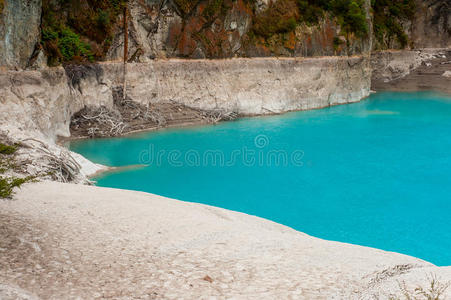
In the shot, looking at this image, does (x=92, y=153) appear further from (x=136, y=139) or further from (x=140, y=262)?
(x=140, y=262)

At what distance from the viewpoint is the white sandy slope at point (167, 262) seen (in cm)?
422

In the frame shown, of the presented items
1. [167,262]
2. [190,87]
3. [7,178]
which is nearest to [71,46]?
[190,87]

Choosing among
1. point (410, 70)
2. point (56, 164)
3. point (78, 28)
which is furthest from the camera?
point (410, 70)

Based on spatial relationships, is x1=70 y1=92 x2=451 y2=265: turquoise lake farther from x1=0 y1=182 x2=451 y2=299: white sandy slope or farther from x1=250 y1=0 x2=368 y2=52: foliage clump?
x1=250 y1=0 x2=368 y2=52: foliage clump

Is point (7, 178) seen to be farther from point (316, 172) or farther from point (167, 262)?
point (316, 172)

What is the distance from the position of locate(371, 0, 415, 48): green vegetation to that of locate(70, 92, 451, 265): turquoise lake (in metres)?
16.2

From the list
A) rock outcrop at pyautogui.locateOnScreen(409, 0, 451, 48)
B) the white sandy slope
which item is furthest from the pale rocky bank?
rock outcrop at pyautogui.locateOnScreen(409, 0, 451, 48)

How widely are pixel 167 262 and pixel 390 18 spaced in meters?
39.5

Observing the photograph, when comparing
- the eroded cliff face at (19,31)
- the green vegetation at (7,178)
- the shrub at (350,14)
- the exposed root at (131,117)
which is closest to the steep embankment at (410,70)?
the shrub at (350,14)

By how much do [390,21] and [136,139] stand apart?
28733 mm

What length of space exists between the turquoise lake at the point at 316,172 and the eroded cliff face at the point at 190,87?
1.53 metres

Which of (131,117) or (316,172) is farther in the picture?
(131,117)

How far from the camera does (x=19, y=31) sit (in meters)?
15.1

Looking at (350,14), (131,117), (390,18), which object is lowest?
(131,117)
